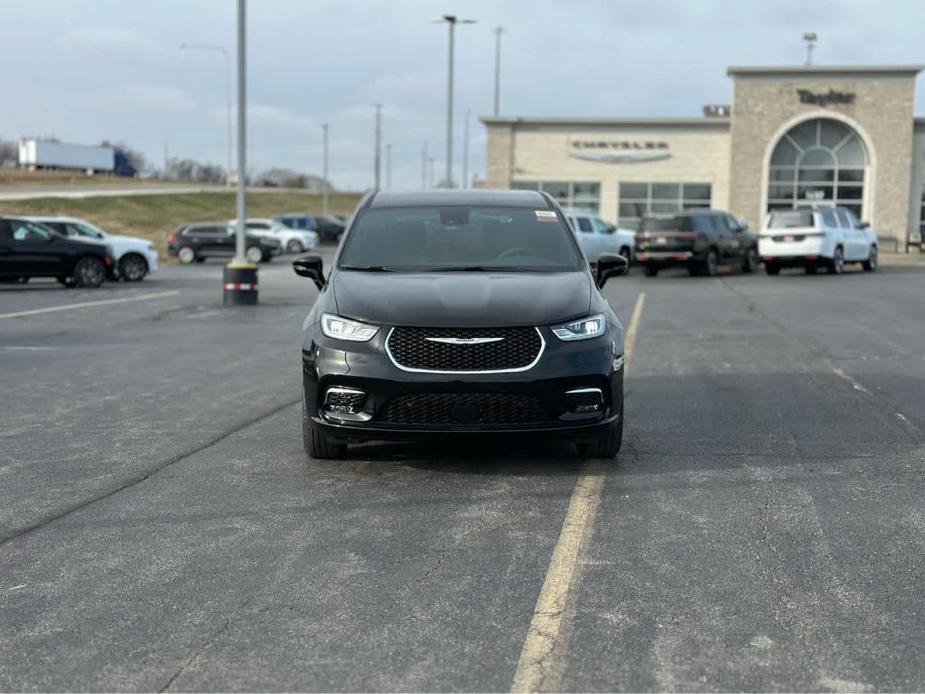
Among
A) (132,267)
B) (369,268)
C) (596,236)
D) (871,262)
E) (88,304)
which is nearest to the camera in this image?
(369,268)

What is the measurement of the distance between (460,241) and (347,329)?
1659 mm

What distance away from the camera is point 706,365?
11617mm

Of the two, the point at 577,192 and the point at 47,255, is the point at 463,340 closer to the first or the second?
the point at 47,255

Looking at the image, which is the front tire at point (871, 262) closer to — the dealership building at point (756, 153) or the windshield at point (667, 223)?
the windshield at point (667, 223)

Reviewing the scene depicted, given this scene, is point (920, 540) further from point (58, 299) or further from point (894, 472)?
point (58, 299)

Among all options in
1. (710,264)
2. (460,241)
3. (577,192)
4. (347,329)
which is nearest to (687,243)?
(710,264)

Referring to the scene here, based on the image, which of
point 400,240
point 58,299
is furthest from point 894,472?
point 58,299

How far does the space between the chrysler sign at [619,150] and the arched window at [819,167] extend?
5205 mm

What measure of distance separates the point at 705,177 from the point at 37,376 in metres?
43.9

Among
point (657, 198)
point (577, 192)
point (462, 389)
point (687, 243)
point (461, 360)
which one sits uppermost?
point (577, 192)

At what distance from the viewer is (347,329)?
6.37 metres

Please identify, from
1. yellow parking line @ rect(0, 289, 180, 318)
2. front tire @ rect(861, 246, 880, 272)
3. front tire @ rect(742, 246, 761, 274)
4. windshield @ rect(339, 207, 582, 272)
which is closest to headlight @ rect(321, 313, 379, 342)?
windshield @ rect(339, 207, 582, 272)

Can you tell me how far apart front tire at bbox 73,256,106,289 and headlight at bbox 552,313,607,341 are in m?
21.0

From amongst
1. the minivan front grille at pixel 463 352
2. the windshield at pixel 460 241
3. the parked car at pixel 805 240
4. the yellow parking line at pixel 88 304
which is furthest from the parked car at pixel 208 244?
the minivan front grille at pixel 463 352
